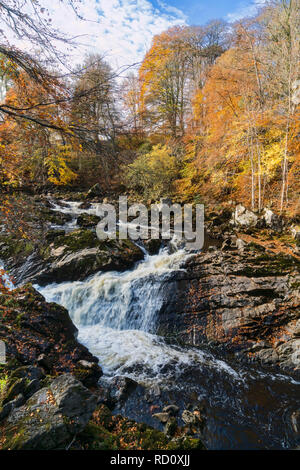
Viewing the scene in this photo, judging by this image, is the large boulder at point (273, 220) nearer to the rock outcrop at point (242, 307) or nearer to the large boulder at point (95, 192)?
the rock outcrop at point (242, 307)

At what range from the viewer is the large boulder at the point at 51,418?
6.47 ft

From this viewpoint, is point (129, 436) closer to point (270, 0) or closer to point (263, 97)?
point (263, 97)

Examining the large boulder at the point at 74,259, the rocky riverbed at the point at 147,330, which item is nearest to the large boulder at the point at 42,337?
the rocky riverbed at the point at 147,330

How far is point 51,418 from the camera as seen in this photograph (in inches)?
84.1

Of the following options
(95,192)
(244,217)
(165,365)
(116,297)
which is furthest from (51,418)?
(95,192)

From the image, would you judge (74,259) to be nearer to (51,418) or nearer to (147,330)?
(147,330)

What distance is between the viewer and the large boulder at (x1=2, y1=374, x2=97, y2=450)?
197cm

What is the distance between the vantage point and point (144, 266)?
7.87 meters

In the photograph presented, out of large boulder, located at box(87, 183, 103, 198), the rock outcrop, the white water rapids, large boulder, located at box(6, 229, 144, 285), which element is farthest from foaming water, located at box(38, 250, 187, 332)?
large boulder, located at box(87, 183, 103, 198)

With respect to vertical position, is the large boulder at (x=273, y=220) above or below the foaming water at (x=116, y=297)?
above

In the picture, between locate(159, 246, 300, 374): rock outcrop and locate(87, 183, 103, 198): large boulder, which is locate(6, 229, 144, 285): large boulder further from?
locate(87, 183, 103, 198): large boulder

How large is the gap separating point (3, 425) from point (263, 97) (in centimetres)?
1370

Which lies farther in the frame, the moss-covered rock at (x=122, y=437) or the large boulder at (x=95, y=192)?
the large boulder at (x=95, y=192)

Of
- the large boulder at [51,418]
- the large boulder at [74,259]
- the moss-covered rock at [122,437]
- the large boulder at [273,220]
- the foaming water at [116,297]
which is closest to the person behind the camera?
the large boulder at [51,418]
